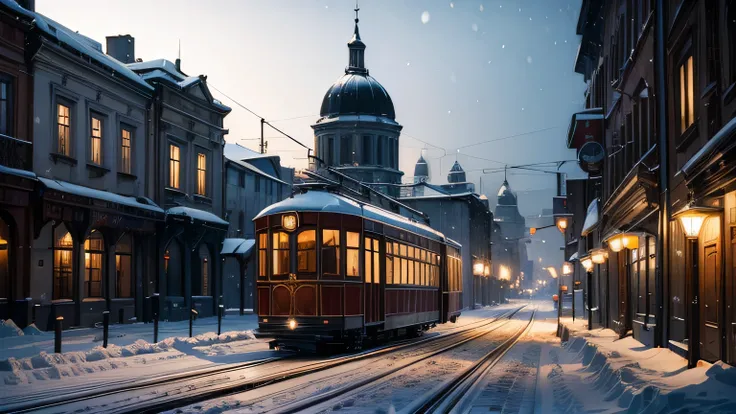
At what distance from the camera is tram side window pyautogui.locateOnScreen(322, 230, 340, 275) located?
18406mm

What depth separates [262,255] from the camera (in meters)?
19.2

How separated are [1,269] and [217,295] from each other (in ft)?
44.1

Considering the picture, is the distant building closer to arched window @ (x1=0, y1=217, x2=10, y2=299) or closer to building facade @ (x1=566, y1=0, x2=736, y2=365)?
arched window @ (x1=0, y1=217, x2=10, y2=299)

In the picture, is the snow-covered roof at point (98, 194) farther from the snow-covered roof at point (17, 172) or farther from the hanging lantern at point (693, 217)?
the hanging lantern at point (693, 217)

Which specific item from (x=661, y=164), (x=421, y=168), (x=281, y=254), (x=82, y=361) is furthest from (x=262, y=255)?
(x=421, y=168)

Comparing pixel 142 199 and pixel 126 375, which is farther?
pixel 142 199

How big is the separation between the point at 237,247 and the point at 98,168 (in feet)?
34.1

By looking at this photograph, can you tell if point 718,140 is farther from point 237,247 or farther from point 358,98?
point 358,98

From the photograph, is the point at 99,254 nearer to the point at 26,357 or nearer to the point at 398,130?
the point at 26,357

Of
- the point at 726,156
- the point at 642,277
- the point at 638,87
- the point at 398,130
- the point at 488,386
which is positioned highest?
the point at 398,130

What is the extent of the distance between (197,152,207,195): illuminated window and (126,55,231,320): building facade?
1 centimetres

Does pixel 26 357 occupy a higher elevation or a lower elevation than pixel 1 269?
lower

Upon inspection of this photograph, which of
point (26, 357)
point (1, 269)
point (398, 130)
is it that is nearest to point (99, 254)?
point (1, 269)

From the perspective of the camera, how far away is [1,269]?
2083cm
